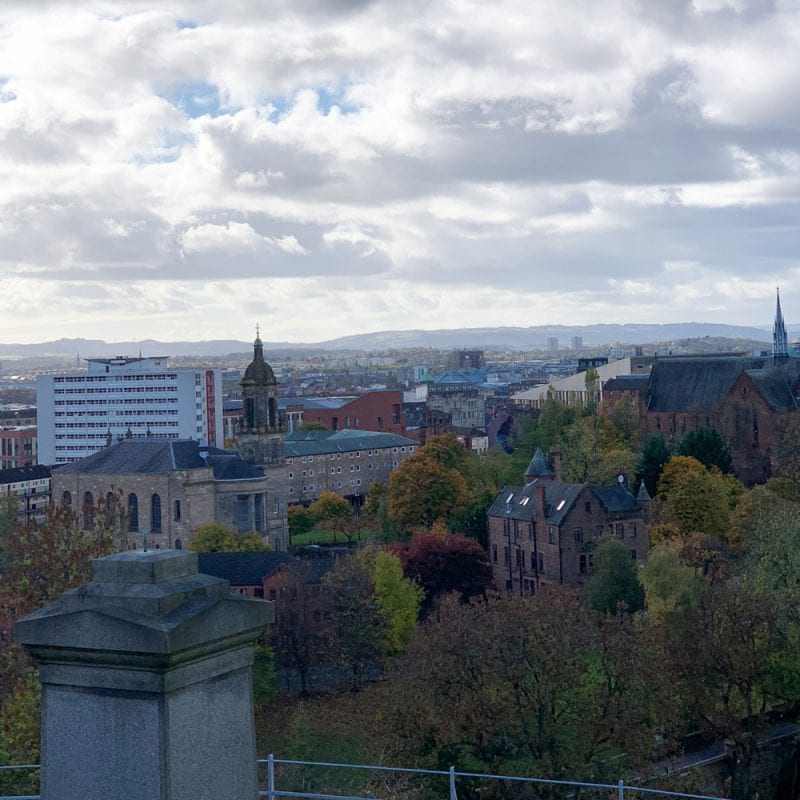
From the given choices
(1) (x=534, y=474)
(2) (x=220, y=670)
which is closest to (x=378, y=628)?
(1) (x=534, y=474)

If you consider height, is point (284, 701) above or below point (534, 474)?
below

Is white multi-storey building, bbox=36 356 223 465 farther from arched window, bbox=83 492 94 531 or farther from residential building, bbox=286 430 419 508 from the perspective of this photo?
arched window, bbox=83 492 94 531

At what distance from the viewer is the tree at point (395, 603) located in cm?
5116

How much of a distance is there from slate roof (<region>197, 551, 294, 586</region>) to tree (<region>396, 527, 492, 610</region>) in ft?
19.8

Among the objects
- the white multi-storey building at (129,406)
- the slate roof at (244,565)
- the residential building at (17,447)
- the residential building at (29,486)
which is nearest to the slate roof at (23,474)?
the residential building at (29,486)

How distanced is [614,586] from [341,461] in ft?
195

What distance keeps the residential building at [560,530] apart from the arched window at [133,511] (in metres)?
24.1

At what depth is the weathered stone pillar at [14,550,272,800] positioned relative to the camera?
6184 mm

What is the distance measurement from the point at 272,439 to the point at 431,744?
49211 millimetres

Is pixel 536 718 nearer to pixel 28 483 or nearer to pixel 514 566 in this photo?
pixel 514 566

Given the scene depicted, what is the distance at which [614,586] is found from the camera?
2002 inches

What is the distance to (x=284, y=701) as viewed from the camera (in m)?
48.7

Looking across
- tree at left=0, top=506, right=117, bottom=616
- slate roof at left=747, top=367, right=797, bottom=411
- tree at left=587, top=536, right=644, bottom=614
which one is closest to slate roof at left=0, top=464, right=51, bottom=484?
tree at left=0, top=506, right=117, bottom=616

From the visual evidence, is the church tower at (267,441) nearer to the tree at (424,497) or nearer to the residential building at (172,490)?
the residential building at (172,490)
